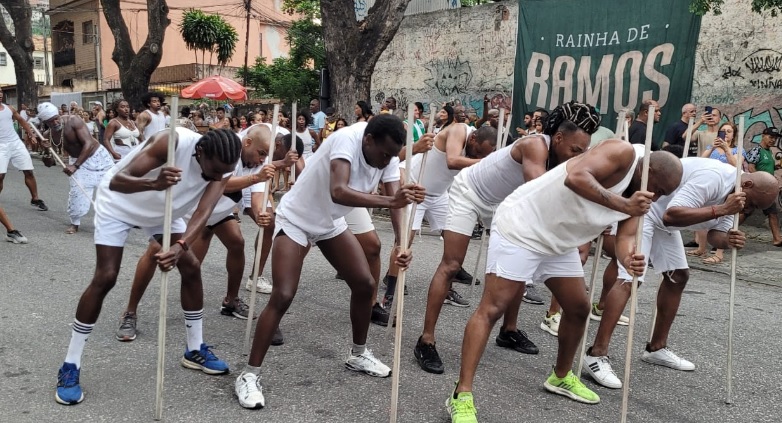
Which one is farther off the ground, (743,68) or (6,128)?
(743,68)

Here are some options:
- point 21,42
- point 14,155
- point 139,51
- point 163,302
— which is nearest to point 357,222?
point 163,302

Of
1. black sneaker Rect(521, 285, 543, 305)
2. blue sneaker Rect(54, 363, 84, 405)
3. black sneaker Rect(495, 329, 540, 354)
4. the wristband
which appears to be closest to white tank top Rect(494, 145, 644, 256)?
black sneaker Rect(495, 329, 540, 354)

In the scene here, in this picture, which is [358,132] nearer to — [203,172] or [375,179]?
[375,179]

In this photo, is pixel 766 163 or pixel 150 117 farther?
pixel 150 117

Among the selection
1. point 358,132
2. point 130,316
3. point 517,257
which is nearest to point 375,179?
point 358,132

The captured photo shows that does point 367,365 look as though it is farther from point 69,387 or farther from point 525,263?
point 69,387

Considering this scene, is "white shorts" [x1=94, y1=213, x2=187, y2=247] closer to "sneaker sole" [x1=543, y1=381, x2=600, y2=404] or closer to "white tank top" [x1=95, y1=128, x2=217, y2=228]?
"white tank top" [x1=95, y1=128, x2=217, y2=228]

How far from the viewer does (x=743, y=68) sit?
34.9 feet

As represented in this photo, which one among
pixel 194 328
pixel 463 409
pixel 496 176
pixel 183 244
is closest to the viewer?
pixel 463 409

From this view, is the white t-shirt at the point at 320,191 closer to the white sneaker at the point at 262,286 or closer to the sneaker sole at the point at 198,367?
the sneaker sole at the point at 198,367

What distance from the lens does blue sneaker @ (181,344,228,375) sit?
4.20 meters

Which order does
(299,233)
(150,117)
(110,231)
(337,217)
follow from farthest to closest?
1. (150,117)
2. (337,217)
3. (299,233)
4. (110,231)

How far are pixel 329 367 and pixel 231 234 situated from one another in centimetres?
151

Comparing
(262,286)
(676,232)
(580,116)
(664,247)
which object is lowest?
(262,286)
